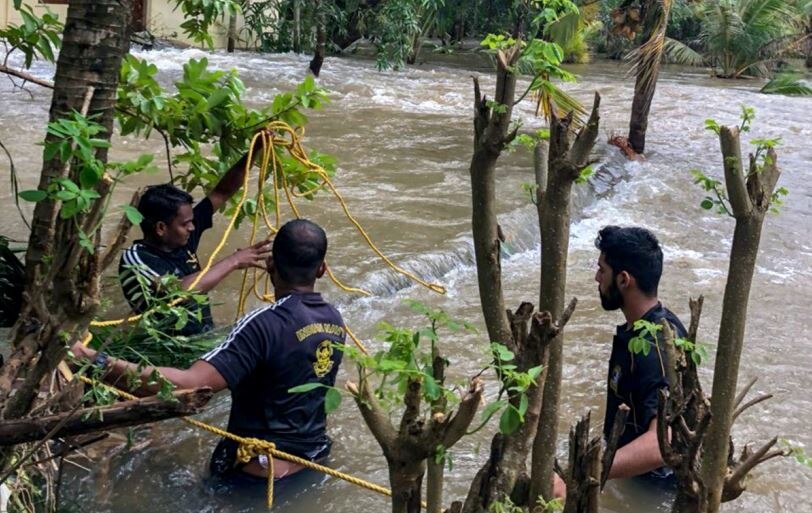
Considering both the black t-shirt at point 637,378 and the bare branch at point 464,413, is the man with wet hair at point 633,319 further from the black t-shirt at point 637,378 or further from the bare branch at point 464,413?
the bare branch at point 464,413

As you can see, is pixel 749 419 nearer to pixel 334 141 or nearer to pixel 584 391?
pixel 584 391

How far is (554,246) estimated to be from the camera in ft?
7.34

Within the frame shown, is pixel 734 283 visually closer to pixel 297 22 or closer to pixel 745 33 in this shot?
pixel 297 22

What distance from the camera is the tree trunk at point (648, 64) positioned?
11.0 meters

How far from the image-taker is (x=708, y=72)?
2625 cm

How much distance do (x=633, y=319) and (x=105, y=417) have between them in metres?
2.14

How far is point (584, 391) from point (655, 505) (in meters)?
1.59

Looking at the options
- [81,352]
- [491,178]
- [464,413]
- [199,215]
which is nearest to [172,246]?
[199,215]

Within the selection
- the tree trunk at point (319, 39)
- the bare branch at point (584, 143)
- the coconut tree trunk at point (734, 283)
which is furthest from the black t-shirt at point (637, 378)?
the tree trunk at point (319, 39)

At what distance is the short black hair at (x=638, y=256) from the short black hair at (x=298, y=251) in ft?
3.69

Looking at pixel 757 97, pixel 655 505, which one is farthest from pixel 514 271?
pixel 757 97

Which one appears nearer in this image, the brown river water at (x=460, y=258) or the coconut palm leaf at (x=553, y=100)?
the coconut palm leaf at (x=553, y=100)

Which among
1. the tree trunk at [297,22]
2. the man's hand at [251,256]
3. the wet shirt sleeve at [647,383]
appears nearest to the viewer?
the wet shirt sleeve at [647,383]

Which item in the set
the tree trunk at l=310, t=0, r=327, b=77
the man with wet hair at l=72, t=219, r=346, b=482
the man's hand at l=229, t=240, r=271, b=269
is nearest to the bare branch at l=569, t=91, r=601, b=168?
the man with wet hair at l=72, t=219, r=346, b=482
